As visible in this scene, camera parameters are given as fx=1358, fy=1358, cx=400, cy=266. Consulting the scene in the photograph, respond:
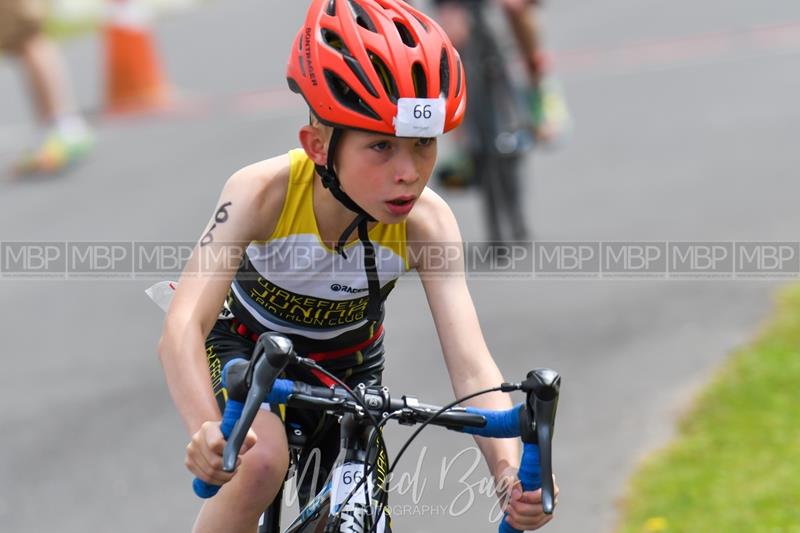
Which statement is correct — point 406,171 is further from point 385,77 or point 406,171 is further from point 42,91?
point 42,91

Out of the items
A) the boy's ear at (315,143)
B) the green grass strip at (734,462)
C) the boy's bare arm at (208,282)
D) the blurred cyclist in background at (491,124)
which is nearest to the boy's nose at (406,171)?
the boy's ear at (315,143)

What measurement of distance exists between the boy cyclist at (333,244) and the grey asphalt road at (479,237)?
1.74 meters

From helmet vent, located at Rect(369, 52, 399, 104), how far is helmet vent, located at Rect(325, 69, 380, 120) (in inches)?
2.6

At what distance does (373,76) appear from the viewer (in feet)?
11.6

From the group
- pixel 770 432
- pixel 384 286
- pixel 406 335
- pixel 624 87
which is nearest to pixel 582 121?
pixel 624 87

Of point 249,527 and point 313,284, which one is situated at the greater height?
point 313,284

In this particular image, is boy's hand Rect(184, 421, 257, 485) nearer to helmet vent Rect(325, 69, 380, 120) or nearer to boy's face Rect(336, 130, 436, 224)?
boy's face Rect(336, 130, 436, 224)

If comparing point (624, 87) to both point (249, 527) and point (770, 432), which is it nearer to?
Result: point (770, 432)

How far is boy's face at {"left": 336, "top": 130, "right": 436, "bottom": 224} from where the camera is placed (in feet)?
11.4

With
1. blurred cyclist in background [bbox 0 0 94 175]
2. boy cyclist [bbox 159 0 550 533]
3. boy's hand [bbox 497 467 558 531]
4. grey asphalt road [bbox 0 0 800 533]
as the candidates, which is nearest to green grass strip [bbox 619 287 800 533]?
grey asphalt road [bbox 0 0 800 533]

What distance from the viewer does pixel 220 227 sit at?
12.2ft

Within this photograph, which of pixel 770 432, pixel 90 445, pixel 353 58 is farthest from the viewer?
pixel 90 445

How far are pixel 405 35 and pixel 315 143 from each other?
38cm

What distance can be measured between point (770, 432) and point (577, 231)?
3693 mm
